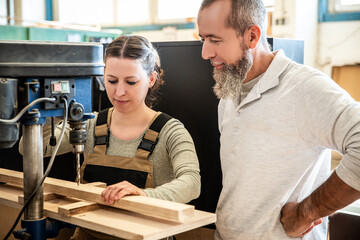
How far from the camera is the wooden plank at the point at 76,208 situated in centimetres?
116

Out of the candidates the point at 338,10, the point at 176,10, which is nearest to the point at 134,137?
the point at 338,10

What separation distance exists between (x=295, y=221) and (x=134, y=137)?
0.59m

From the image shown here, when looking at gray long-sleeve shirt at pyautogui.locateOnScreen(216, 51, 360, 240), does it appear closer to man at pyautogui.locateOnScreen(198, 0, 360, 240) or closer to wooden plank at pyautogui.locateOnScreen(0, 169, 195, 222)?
man at pyautogui.locateOnScreen(198, 0, 360, 240)

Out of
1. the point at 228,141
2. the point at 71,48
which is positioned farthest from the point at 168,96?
the point at 71,48

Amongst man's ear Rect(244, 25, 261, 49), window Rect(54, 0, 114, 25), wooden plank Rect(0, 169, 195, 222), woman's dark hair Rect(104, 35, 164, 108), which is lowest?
wooden plank Rect(0, 169, 195, 222)

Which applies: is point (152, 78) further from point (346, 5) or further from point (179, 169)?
point (346, 5)

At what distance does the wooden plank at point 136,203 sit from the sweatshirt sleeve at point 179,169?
11cm

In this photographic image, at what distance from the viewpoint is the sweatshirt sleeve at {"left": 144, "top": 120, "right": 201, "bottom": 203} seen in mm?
1313

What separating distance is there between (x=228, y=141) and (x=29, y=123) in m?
0.61

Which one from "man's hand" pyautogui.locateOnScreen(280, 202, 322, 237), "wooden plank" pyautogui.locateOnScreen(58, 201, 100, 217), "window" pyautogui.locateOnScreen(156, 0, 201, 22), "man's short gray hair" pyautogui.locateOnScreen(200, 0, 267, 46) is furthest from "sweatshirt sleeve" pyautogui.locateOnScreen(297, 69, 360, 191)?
"window" pyautogui.locateOnScreen(156, 0, 201, 22)

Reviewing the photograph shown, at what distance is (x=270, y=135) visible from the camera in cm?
137

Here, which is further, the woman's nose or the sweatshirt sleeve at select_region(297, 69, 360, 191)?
the woman's nose

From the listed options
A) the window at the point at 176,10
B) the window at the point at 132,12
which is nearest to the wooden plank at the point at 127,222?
the window at the point at 176,10

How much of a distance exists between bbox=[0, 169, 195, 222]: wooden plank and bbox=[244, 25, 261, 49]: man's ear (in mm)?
588
